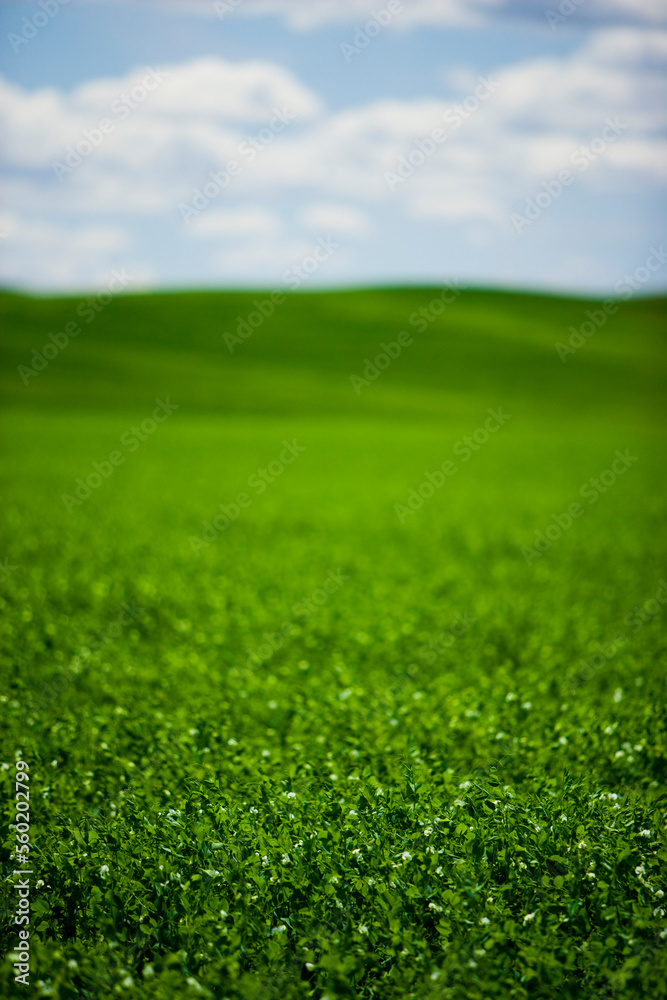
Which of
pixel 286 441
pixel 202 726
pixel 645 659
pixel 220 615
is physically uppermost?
pixel 202 726

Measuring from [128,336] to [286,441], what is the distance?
38346mm

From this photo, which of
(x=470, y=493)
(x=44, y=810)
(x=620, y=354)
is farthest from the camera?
(x=620, y=354)

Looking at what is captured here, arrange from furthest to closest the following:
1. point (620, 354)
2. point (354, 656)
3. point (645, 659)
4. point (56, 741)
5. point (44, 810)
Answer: point (620, 354), point (354, 656), point (645, 659), point (56, 741), point (44, 810)

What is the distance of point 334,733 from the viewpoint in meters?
9.39

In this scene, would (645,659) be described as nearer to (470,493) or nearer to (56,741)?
(56,741)

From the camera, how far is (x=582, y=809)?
6773mm

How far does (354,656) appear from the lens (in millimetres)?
12766

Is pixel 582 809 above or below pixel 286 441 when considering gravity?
above

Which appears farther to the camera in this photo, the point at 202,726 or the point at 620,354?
the point at 620,354

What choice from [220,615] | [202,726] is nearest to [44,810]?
[202,726]

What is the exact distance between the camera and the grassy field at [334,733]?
213 inches

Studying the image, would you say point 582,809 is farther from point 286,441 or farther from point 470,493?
point 286,441

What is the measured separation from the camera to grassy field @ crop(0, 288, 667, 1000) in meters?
5.40

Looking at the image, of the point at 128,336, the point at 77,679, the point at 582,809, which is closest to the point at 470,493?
the point at 77,679
